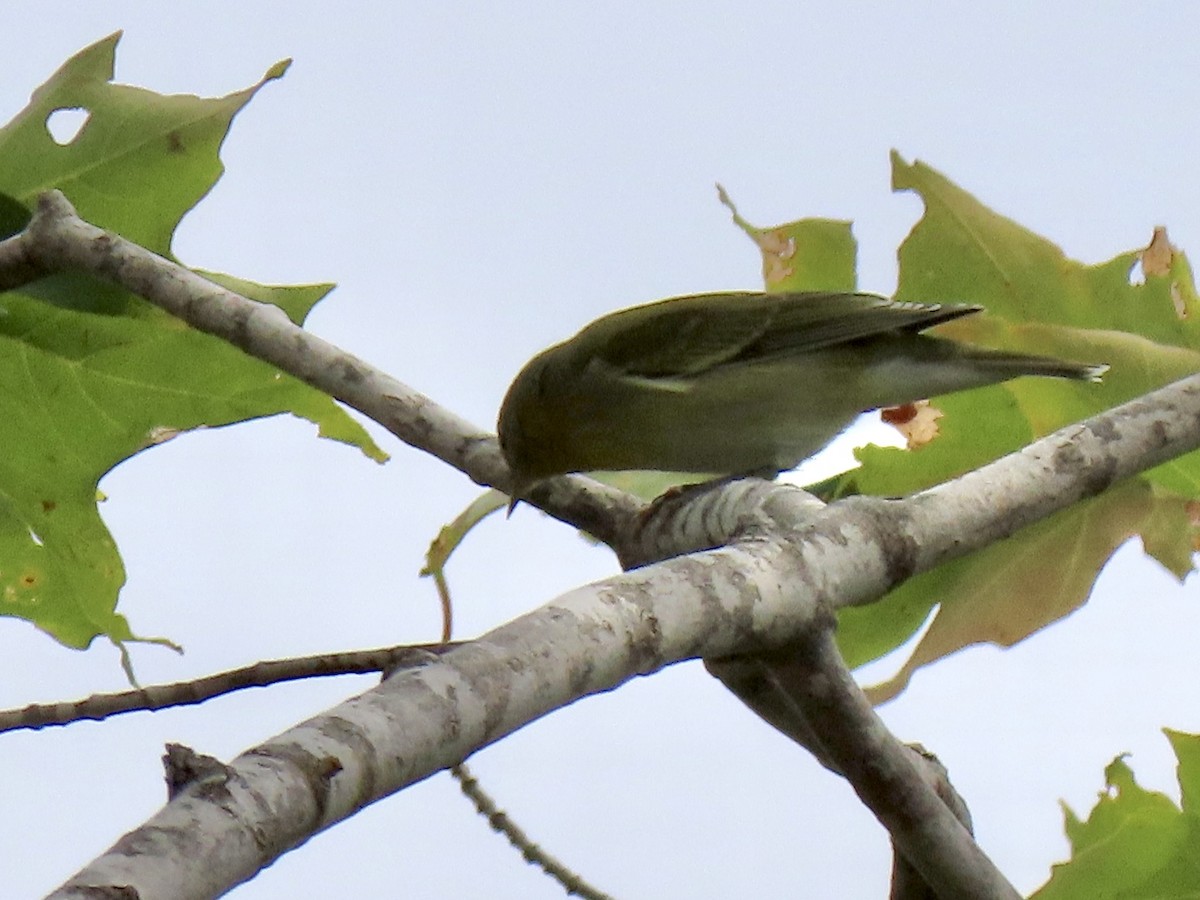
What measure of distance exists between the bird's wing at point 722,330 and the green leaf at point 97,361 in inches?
53.5

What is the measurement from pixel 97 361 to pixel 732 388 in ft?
5.30

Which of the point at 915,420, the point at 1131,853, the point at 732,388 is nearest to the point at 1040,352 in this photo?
the point at 915,420

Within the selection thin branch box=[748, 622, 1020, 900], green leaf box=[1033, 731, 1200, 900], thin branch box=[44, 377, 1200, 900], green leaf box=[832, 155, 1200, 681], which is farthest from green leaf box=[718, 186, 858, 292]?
thin branch box=[748, 622, 1020, 900]

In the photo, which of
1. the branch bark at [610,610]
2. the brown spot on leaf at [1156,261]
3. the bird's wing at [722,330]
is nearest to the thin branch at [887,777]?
the branch bark at [610,610]

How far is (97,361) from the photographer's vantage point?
286 centimetres

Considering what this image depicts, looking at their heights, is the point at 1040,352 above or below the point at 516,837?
above

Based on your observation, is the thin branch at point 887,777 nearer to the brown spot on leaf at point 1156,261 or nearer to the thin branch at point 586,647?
the thin branch at point 586,647

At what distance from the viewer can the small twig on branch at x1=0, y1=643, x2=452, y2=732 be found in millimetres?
1541

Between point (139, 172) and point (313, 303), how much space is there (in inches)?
17.0

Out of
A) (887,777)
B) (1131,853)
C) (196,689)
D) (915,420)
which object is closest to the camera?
(196,689)

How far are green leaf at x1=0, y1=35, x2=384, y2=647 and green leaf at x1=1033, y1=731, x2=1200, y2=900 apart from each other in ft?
4.96

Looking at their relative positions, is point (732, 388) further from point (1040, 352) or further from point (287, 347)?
point (287, 347)

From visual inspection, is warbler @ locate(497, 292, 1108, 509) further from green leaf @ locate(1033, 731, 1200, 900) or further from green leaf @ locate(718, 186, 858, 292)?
green leaf @ locate(1033, 731, 1200, 900)

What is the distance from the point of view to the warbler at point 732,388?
3680mm
